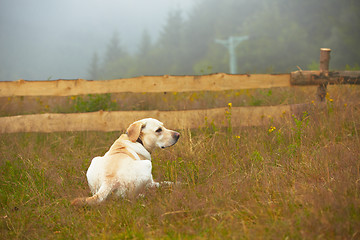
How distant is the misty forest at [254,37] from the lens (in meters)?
34.4

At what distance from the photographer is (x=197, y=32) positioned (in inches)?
2500

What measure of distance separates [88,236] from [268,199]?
5.26ft

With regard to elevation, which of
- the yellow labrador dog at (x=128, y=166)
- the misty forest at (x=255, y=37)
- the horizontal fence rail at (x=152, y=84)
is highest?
the misty forest at (x=255, y=37)

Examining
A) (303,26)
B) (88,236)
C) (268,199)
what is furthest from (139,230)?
(303,26)

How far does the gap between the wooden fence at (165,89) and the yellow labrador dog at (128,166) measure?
1.55 meters

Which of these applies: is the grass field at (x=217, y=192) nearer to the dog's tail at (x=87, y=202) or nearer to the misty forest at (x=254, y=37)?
the dog's tail at (x=87, y=202)

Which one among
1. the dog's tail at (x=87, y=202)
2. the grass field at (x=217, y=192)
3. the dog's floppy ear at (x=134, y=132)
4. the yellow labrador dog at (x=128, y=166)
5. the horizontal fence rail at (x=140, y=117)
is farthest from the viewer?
the horizontal fence rail at (x=140, y=117)

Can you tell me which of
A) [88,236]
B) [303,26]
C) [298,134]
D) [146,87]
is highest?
[303,26]

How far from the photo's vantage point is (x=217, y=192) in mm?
3109

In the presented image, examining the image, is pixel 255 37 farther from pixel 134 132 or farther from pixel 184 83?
pixel 134 132

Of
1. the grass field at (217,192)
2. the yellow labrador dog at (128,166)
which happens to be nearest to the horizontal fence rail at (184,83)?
the grass field at (217,192)

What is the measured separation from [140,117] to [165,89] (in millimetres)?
801

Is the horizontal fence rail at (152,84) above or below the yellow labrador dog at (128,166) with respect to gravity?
above

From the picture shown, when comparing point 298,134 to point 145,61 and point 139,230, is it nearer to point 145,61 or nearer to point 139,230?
point 139,230
